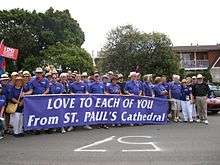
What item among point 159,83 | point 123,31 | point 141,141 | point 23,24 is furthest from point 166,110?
point 23,24

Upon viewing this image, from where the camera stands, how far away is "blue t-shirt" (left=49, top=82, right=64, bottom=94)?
1534cm

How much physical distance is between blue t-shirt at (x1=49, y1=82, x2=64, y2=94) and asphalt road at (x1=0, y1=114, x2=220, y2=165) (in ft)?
4.44

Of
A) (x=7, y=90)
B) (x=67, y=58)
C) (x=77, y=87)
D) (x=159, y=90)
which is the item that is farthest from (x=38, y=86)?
(x=67, y=58)

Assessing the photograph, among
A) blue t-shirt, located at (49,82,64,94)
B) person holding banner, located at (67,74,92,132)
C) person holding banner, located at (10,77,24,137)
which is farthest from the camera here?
person holding banner, located at (67,74,92,132)

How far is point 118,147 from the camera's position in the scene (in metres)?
12.0

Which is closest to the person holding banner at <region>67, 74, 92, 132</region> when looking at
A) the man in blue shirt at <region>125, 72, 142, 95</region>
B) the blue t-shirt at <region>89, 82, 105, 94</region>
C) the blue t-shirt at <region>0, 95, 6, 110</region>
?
the blue t-shirt at <region>89, 82, 105, 94</region>

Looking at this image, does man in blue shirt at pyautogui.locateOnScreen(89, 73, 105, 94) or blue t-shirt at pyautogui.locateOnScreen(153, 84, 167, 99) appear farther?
blue t-shirt at pyautogui.locateOnScreen(153, 84, 167, 99)

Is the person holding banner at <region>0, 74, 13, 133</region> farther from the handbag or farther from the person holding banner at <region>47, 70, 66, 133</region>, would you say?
the person holding banner at <region>47, 70, 66, 133</region>

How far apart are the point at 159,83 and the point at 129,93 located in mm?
1640

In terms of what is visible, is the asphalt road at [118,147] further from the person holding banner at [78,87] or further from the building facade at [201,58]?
the building facade at [201,58]

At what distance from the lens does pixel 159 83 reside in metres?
18.5

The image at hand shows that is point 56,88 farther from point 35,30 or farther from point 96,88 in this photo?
point 35,30

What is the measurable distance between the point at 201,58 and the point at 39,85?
66.3 meters

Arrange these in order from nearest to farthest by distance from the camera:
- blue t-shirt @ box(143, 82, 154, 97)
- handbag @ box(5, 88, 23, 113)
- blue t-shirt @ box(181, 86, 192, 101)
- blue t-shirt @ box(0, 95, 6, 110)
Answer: blue t-shirt @ box(0, 95, 6, 110), handbag @ box(5, 88, 23, 113), blue t-shirt @ box(143, 82, 154, 97), blue t-shirt @ box(181, 86, 192, 101)
